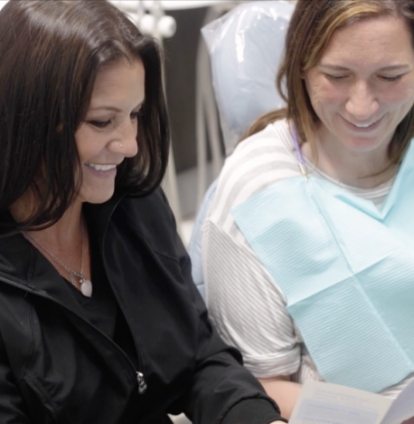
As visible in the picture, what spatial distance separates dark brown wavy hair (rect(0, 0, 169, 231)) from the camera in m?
1.04

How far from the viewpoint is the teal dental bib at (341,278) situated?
1334 millimetres

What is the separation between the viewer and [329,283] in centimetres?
134

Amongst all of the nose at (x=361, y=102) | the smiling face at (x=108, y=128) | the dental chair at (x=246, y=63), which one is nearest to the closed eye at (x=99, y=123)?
the smiling face at (x=108, y=128)

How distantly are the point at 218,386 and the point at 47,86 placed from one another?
52cm

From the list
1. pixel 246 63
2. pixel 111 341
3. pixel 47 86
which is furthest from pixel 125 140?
pixel 246 63

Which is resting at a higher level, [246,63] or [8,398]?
[246,63]

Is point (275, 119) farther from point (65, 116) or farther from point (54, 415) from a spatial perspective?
point (54, 415)

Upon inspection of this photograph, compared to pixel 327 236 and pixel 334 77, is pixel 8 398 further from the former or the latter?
pixel 334 77

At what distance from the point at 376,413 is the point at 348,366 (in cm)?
21

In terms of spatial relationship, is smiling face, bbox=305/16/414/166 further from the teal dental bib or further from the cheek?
the teal dental bib

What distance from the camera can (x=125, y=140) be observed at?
3.74ft

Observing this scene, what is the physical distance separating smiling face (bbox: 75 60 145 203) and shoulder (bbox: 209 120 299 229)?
0.91 feet

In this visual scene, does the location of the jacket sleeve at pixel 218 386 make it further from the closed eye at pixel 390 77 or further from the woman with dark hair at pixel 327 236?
the closed eye at pixel 390 77

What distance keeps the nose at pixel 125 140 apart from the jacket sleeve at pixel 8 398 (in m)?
0.29
